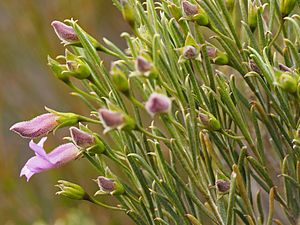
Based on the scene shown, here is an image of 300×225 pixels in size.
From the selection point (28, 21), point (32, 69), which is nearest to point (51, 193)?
point (28, 21)

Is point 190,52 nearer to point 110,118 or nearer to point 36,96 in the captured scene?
point 110,118

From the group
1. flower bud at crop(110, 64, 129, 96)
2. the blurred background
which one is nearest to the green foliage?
flower bud at crop(110, 64, 129, 96)

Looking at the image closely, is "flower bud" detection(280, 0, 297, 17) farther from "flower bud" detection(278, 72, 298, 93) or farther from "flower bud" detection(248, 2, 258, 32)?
"flower bud" detection(278, 72, 298, 93)

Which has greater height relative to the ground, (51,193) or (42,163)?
(42,163)

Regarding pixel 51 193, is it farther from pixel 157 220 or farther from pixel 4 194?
pixel 157 220

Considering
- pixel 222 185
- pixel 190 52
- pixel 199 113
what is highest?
pixel 190 52

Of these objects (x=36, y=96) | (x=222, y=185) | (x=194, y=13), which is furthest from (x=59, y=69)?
(x=36, y=96)

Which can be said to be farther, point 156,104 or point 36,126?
point 36,126
